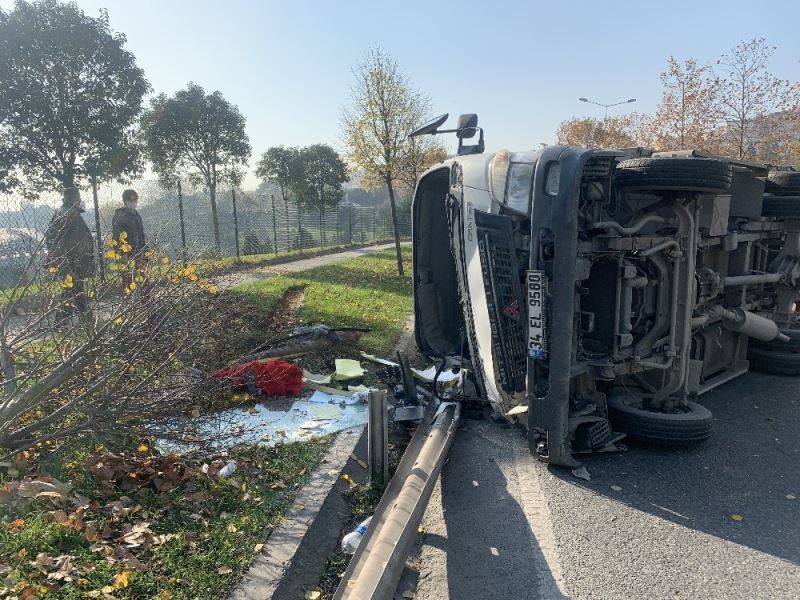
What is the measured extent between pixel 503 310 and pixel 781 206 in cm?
364

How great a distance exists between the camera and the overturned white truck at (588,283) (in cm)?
377

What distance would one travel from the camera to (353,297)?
A: 10375 millimetres

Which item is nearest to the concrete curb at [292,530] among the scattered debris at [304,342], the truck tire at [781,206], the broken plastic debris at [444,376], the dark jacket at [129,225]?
the broken plastic debris at [444,376]

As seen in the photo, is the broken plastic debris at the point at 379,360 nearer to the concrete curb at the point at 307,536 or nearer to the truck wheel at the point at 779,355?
the concrete curb at the point at 307,536

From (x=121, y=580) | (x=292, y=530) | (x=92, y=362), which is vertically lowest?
(x=292, y=530)

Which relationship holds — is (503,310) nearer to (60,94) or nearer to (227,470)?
(227,470)

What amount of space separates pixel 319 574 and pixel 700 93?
1642 centimetres

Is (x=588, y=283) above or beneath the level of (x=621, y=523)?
above

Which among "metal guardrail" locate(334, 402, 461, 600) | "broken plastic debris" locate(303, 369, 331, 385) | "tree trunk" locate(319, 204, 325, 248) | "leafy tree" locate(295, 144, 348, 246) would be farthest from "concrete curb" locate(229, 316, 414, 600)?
"leafy tree" locate(295, 144, 348, 246)

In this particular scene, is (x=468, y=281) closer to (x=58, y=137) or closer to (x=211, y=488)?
(x=211, y=488)

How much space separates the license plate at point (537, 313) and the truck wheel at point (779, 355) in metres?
3.83

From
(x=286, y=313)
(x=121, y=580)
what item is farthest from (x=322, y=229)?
(x=121, y=580)

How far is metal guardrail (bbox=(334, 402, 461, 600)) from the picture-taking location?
251 centimetres

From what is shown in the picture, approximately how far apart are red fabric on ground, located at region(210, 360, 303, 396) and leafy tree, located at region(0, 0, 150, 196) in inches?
329
